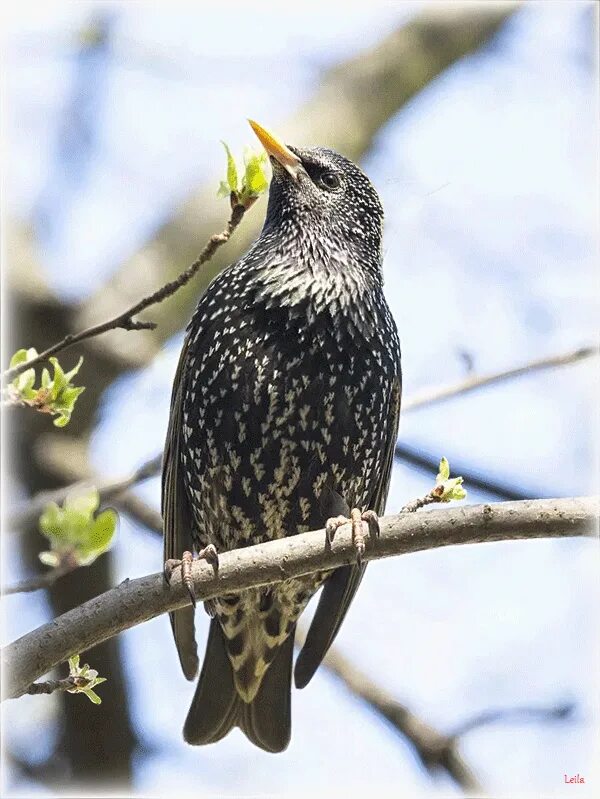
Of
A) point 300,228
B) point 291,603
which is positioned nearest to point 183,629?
point 291,603

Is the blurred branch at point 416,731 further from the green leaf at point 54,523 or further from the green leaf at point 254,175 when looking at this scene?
the green leaf at point 254,175

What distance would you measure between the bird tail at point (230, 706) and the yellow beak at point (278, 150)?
1.96 meters

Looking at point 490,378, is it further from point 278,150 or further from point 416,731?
point 416,731

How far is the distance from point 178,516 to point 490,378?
1.44 meters

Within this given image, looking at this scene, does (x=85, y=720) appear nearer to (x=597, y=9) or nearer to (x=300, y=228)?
(x=300, y=228)

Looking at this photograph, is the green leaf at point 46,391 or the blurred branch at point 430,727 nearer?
Result: the green leaf at point 46,391

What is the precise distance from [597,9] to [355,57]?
147 centimetres

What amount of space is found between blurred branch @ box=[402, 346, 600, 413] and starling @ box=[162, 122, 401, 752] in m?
0.35

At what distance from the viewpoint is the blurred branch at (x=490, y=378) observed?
14.5 feet

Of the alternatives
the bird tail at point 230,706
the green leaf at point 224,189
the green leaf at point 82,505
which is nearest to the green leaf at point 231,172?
the green leaf at point 224,189

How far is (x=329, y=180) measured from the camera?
15.2ft

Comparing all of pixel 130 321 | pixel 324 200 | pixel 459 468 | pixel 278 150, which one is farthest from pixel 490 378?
pixel 130 321

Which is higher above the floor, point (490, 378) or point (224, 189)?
point (490, 378)

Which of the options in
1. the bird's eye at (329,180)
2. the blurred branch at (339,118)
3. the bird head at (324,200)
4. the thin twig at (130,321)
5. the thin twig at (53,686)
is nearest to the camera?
the thin twig at (130,321)
